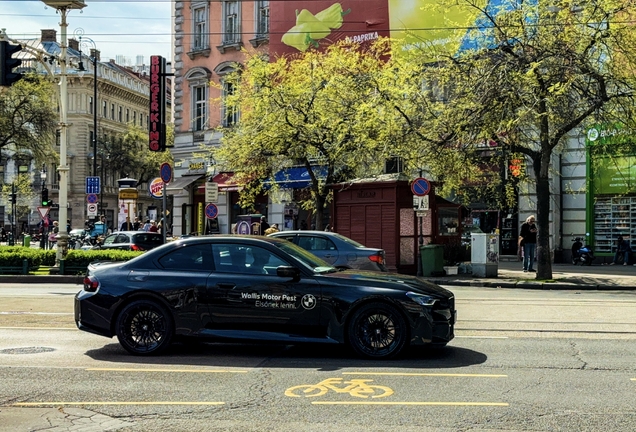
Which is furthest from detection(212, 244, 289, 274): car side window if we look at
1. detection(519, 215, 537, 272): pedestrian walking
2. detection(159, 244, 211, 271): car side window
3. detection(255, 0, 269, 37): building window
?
detection(255, 0, 269, 37): building window

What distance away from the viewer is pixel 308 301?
364 inches

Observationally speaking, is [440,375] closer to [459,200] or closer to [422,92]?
[422,92]

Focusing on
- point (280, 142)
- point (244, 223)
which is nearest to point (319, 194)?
point (280, 142)

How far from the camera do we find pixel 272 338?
934 centimetres

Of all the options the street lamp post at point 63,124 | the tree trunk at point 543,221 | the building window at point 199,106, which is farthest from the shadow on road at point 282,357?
the building window at point 199,106

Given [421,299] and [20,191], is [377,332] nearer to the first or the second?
[421,299]

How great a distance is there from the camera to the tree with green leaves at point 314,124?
86.1 ft

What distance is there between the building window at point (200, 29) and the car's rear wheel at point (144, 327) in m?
36.5

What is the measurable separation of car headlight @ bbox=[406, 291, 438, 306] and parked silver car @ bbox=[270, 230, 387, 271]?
9.03 m

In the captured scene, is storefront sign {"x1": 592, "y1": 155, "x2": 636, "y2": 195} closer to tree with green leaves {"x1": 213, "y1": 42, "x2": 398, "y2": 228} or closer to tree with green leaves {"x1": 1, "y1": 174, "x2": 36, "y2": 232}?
tree with green leaves {"x1": 213, "y1": 42, "x2": 398, "y2": 228}

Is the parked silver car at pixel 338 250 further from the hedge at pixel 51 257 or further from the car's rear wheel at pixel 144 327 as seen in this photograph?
the car's rear wheel at pixel 144 327

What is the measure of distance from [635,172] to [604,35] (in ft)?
34.7

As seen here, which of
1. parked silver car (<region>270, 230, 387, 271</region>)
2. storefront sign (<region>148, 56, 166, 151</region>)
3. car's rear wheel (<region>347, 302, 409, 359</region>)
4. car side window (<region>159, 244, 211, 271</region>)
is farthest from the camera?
storefront sign (<region>148, 56, 166, 151</region>)

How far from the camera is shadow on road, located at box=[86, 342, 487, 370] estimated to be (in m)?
9.06
